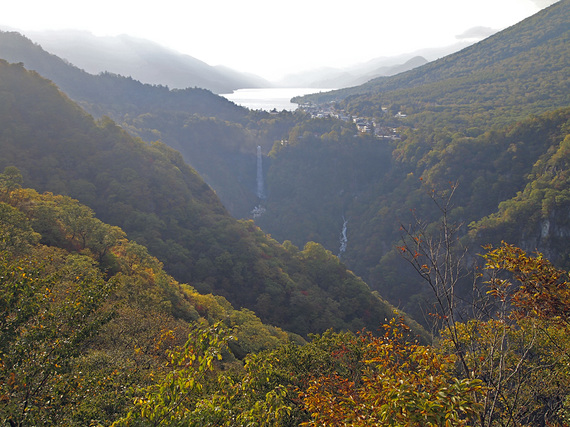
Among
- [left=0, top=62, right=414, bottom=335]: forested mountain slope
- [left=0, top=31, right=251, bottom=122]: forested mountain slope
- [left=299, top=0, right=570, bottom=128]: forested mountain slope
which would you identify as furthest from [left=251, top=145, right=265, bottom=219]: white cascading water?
[left=299, top=0, right=570, bottom=128]: forested mountain slope

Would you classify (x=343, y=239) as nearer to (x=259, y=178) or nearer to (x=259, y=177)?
(x=259, y=178)

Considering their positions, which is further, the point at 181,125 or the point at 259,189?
the point at 181,125

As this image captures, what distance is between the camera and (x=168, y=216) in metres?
47.5

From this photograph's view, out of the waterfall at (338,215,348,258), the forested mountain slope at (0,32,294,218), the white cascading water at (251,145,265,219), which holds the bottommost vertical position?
the waterfall at (338,215,348,258)

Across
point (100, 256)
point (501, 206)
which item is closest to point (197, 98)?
point (501, 206)

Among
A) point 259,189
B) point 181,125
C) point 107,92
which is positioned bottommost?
point 259,189

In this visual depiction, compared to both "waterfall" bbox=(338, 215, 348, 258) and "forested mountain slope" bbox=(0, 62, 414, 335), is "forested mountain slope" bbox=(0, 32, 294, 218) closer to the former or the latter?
"waterfall" bbox=(338, 215, 348, 258)

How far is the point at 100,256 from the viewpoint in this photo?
86.0 ft

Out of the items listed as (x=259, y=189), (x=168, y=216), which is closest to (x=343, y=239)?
(x=259, y=189)

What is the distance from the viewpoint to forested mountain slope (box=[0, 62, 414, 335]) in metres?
41.0

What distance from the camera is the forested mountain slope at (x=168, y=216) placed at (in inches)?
1613

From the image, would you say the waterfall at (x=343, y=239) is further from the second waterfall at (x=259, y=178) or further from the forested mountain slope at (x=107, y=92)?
the forested mountain slope at (x=107, y=92)

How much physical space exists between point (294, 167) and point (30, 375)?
346 feet

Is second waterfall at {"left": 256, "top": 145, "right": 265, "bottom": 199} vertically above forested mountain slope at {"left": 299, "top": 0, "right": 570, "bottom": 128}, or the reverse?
forested mountain slope at {"left": 299, "top": 0, "right": 570, "bottom": 128}
